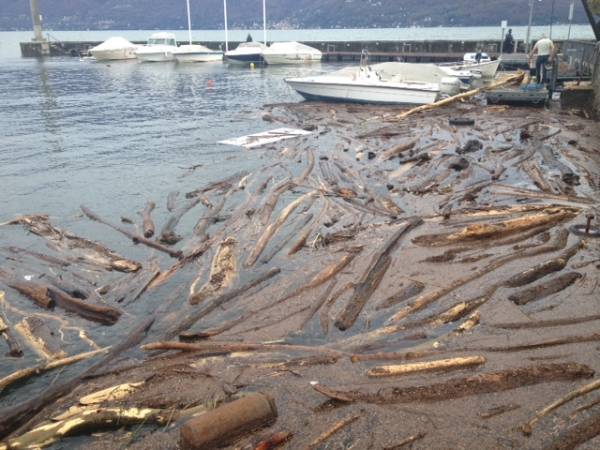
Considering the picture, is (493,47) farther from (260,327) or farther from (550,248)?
(260,327)

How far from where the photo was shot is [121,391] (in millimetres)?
5504

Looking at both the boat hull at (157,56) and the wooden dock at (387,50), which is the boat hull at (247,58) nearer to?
the boat hull at (157,56)

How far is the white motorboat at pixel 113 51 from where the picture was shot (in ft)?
232

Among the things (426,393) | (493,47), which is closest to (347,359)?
(426,393)

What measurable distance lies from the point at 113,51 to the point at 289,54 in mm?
25548

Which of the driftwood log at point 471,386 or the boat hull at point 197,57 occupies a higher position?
the boat hull at point 197,57

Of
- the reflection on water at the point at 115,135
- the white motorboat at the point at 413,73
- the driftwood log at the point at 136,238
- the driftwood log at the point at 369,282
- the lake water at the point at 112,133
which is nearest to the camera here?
the driftwood log at the point at 369,282

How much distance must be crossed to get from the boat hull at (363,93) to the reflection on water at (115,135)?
3.12 m

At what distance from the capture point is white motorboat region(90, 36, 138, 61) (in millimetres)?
70750

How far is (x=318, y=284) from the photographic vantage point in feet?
26.2

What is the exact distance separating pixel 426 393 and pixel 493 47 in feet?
187

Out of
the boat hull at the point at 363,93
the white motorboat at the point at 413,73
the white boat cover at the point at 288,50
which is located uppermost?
the white boat cover at the point at 288,50

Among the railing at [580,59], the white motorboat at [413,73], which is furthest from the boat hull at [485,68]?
the white motorboat at [413,73]

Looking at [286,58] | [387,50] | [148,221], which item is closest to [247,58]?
[286,58]
